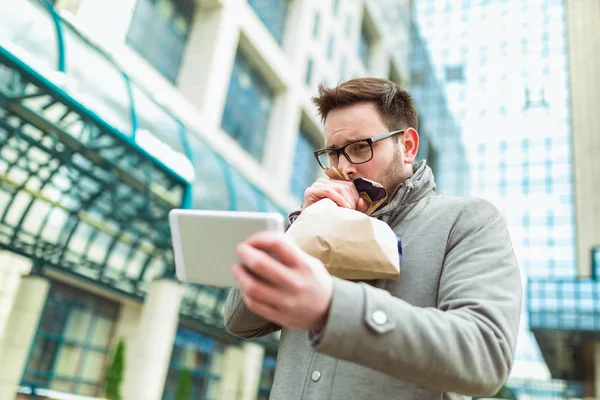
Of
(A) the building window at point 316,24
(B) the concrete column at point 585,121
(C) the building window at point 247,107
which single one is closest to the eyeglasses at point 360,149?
(C) the building window at point 247,107

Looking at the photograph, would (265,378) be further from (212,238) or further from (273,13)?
(212,238)

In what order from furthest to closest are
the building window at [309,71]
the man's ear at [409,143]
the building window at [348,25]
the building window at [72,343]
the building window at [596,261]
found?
the building window at [596,261] → the building window at [348,25] → the building window at [309,71] → the building window at [72,343] → the man's ear at [409,143]

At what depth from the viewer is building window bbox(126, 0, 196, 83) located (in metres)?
16.5

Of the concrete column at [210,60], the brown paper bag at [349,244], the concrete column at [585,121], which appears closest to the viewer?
the brown paper bag at [349,244]

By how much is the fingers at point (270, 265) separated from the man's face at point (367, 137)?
930 mm

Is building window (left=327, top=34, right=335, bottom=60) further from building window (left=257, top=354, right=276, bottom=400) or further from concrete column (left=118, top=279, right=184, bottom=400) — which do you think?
concrete column (left=118, top=279, right=184, bottom=400)

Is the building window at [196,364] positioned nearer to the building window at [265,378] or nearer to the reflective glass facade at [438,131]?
the building window at [265,378]

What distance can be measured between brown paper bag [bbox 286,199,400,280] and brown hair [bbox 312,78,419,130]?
0.67 metres

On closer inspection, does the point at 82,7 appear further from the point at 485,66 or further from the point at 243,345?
the point at 485,66

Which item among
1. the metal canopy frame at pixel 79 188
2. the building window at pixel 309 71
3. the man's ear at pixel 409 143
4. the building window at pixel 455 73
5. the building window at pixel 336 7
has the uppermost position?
the building window at pixel 455 73

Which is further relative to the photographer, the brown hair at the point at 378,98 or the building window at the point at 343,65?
the building window at the point at 343,65

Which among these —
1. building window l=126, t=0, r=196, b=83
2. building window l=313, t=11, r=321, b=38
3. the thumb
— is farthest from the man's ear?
building window l=313, t=11, r=321, b=38

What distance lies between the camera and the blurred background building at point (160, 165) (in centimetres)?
1035

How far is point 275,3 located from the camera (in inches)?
938
